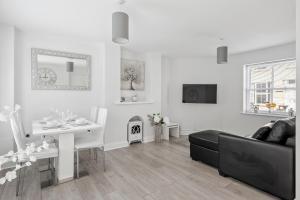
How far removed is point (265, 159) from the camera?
205 cm

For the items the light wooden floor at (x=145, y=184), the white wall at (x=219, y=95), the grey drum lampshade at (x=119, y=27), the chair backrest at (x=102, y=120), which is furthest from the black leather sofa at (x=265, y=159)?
the white wall at (x=219, y=95)

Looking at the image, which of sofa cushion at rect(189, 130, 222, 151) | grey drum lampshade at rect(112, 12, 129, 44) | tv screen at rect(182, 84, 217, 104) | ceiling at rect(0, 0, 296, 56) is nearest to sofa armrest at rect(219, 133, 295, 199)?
sofa cushion at rect(189, 130, 222, 151)

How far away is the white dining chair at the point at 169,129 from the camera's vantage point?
474 centimetres

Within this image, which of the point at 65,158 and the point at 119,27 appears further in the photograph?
the point at 65,158

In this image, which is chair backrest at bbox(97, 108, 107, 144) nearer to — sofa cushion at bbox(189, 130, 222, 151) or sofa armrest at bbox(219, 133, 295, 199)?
sofa cushion at bbox(189, 130, 222, 151)

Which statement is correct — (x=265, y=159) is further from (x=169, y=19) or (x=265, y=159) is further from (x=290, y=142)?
(x=169, y=19)

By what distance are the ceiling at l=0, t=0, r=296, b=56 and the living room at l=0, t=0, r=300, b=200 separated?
0.07 feet

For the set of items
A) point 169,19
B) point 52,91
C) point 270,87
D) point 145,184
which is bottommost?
point 145,184

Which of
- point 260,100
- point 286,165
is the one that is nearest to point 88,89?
point 286,165

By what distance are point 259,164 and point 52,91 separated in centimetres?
369

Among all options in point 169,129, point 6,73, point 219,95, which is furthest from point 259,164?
point 6,73

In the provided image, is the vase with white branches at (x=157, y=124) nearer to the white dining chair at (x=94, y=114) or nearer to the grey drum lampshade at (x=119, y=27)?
the white dining chair at (x=94, y=114)

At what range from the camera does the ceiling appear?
7.35ft

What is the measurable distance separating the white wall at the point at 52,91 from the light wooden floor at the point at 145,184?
46.1 inches
